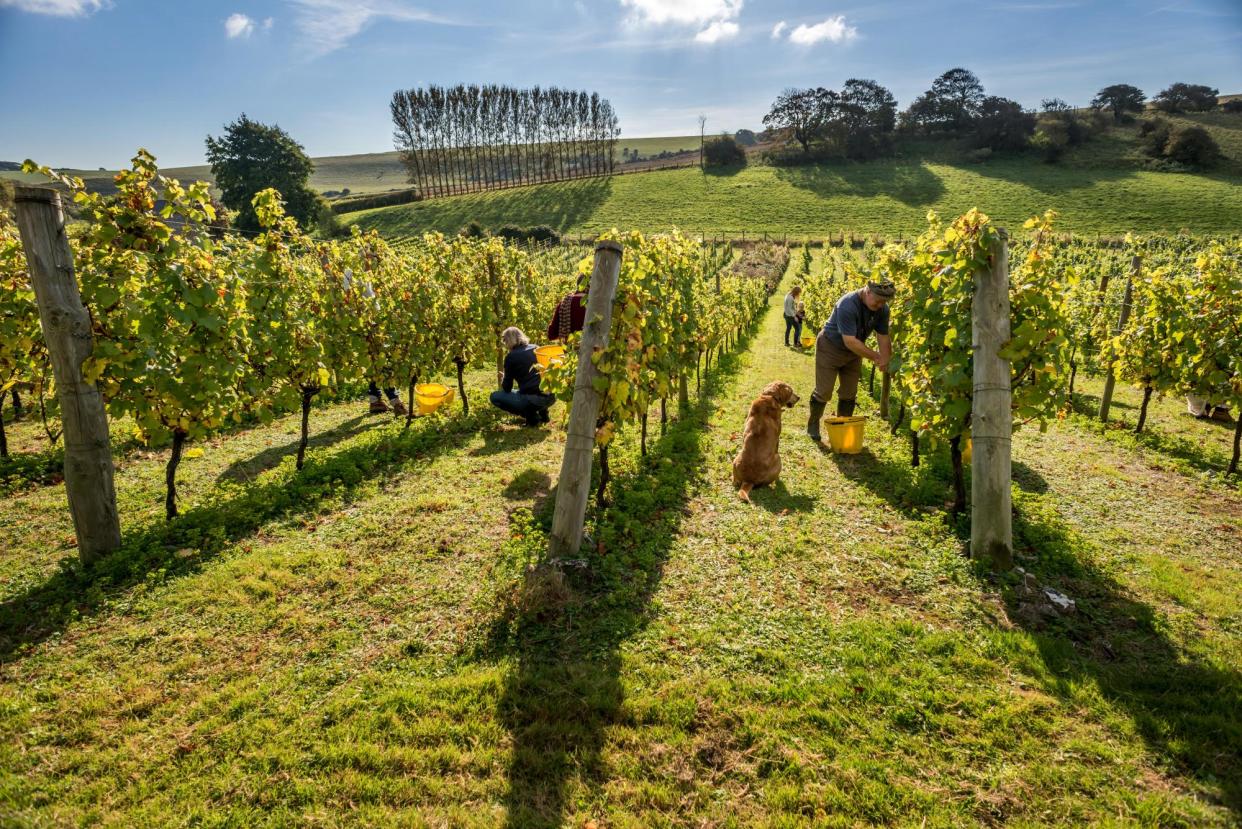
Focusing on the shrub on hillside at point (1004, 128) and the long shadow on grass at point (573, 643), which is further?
the shrub on hillside at point (1004, 128)

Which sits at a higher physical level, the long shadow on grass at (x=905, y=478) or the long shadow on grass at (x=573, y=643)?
the long shadow on grass at (x=905, y=478)

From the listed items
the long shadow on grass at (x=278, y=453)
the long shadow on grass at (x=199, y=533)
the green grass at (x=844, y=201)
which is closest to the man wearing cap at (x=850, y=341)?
the long shadow on grass at (x=199, y=533)

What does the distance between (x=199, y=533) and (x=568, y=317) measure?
4.45m

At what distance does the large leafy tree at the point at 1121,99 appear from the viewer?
2751 inches

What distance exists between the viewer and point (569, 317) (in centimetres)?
689

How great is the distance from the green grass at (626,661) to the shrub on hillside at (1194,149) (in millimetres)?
69282

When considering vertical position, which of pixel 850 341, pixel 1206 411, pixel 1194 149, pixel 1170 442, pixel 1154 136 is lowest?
pixel 1170 442

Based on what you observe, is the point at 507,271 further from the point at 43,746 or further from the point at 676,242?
the point at 43,746

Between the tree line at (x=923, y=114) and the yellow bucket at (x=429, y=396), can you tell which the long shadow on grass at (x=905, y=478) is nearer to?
the yellow bucket at (x=429, y=396)

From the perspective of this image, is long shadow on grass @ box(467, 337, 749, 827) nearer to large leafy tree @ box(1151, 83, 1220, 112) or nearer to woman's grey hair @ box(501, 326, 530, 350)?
woman's grey hair @ box(501, 326, 530, 350)

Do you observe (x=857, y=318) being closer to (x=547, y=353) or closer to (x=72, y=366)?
(x=547, y=353)

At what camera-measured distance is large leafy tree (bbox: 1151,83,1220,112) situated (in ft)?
230

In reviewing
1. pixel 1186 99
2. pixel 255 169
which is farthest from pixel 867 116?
pixel 255 169

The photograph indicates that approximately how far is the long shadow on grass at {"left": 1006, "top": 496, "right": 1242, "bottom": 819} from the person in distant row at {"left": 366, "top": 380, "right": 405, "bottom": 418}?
9.04 metres
